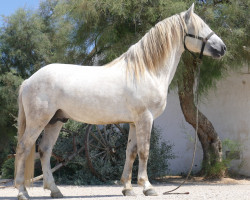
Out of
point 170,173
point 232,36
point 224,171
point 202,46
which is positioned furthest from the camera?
point 170,173

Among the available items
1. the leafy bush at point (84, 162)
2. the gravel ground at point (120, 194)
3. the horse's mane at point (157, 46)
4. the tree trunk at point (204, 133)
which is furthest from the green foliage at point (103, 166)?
the horse's mane at point (157, 46)

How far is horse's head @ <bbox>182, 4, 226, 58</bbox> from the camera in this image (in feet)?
17.1

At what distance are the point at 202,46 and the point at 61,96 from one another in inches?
77.1

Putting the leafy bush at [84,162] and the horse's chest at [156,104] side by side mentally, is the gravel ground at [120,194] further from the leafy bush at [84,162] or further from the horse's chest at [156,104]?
the horse's chest at [156,104]

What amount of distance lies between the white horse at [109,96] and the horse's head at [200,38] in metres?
0.03

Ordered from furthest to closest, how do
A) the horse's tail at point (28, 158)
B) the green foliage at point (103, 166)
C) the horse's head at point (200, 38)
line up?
the green foliage at point (103, 166) → the horse's head at point (200, 38) → the horse's tail at point (28, 158)

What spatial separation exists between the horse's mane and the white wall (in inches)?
174

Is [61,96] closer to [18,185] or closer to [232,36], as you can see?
[18,185]

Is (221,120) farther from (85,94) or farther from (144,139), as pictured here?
(85,94)

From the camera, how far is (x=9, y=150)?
15.5m

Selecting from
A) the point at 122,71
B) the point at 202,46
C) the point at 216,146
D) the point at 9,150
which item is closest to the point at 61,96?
the point at 122,71

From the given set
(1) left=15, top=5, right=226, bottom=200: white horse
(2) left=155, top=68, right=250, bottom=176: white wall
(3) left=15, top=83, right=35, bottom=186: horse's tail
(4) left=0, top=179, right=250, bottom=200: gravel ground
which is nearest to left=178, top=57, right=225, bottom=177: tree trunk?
(4) left=0, top=179, right=250, bottom=200: gravel ground

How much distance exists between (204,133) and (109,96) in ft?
14.9

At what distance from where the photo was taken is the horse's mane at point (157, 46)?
5.04m
